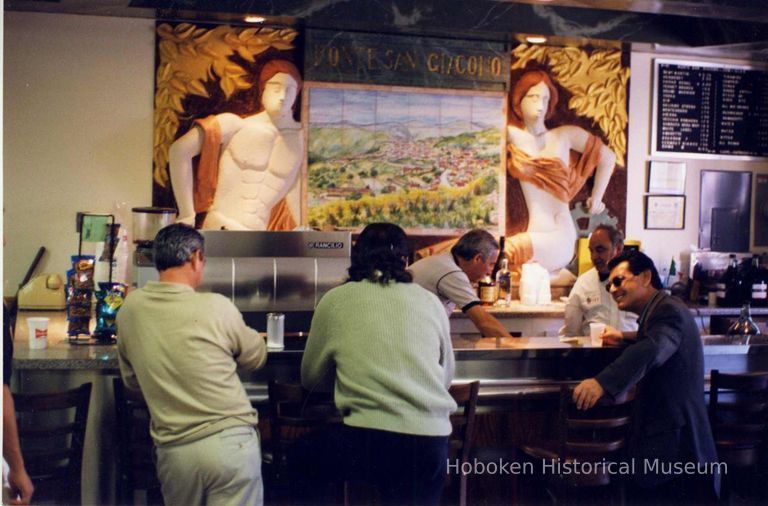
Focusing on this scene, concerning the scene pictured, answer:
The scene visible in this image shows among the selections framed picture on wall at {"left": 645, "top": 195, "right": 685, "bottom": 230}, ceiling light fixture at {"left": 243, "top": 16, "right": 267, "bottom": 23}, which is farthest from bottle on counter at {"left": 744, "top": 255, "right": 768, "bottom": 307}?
ceiling light fixture at {"left": 243, "top": 16, "right": 267, "bottom": 23}

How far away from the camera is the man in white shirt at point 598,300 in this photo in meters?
5.09

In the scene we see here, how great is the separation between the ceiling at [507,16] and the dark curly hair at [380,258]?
2.68 meters

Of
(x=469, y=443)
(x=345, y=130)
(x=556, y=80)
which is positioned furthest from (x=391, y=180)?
(x=469, y=443)

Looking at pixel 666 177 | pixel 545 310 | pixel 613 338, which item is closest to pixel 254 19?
pixel 545 310

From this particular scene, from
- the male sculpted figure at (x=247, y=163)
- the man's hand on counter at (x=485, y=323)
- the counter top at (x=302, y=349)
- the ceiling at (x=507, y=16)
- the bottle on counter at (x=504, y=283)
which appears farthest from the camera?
the bottle on counter at (x=504, y=283)

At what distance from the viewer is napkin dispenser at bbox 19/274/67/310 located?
553cm

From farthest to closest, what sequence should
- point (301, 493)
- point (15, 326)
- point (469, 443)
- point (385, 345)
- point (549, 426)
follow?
point (15, 326)
point (549, 426)
point (469, 443)
point (301, 493)
point (385, 345)

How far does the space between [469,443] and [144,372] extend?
126 cm

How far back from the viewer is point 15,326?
4930 mm

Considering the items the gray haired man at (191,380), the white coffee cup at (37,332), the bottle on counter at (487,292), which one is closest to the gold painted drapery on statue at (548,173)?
the bottle on counter at (487,292)

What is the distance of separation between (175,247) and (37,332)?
119 centimetres

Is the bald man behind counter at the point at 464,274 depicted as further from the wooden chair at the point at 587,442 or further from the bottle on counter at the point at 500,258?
the bottle on counter at the point at 500,258

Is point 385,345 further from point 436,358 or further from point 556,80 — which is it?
point 556,80

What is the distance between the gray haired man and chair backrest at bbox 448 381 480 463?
2.70 feet
